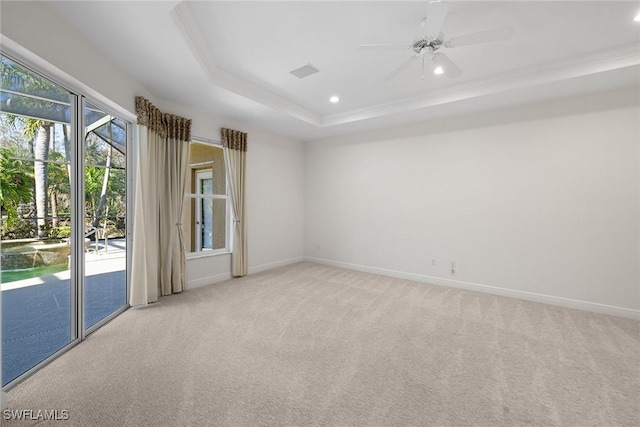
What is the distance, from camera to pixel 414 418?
5.47ft

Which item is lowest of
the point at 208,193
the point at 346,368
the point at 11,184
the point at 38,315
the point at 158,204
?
the point at 346,368

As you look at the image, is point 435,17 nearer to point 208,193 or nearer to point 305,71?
point 305,71

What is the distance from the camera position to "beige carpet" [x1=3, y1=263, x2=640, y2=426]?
67.2 inches

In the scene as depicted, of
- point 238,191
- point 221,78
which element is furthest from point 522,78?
point 238,191

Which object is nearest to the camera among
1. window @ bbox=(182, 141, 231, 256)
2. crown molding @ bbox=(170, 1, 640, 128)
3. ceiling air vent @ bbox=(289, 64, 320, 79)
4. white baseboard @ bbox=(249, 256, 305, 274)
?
crown molding @ bbox=(170, 1, 640, 128)

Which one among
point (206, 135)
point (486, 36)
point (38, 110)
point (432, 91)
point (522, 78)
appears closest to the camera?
point (486, 36)

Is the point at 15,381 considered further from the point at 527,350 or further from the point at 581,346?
the point at 581,346

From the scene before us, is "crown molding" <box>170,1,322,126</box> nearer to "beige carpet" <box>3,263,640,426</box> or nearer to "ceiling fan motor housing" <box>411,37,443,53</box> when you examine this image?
"ceiling fan motor housing" <box>411,37,443,53</box>

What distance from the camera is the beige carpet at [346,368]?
1.71 metres

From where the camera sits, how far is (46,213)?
2.22 m

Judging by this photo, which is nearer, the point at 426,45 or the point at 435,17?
the point at 435,17

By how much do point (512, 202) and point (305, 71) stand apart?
10.8 feet

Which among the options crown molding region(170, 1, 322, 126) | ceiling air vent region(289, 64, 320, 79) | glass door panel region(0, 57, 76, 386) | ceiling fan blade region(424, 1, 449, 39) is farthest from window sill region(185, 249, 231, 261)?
ceiling fan blade region(424, 1, 449, 39)

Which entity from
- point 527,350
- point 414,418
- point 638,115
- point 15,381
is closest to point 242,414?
point 414,418
